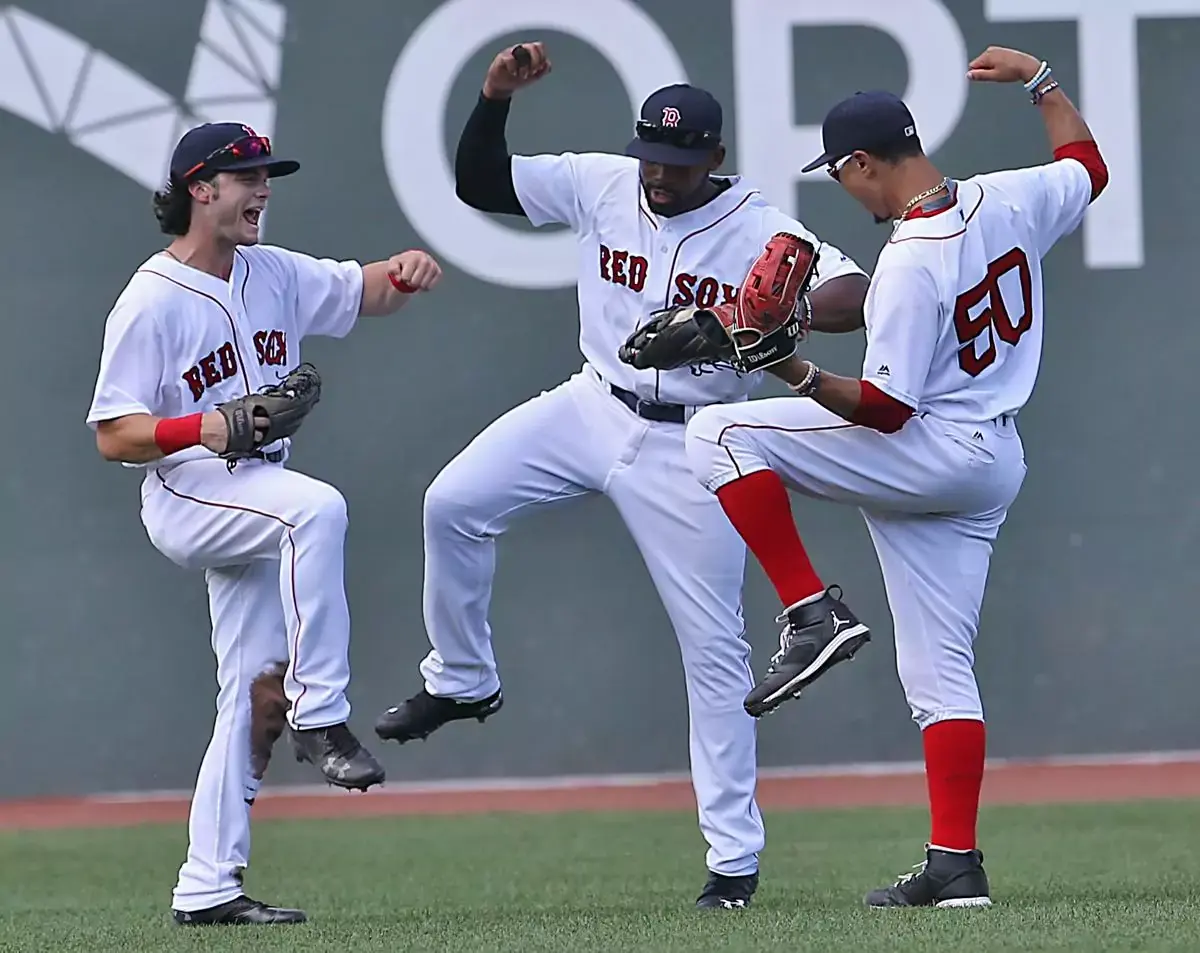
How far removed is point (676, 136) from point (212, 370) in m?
1.22

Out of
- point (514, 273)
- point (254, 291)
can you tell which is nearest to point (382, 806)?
point (514, 273)

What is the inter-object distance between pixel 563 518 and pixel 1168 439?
2436 millimetres

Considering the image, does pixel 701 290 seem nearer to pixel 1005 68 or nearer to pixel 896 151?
pixel 896 151

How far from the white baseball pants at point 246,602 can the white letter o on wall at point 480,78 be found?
3.23m

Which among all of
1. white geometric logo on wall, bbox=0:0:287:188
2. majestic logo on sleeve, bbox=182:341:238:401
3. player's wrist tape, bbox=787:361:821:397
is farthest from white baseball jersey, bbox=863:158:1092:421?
white geometric logo on wall, bbox=0:0:287:188

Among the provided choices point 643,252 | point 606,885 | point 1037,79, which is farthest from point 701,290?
point 606,885

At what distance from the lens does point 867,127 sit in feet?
14.0

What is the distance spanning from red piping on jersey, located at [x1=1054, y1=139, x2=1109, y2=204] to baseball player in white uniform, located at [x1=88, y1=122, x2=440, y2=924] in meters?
1.85

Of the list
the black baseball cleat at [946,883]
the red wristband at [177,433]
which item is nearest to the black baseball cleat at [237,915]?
the red wristband at [177,433]

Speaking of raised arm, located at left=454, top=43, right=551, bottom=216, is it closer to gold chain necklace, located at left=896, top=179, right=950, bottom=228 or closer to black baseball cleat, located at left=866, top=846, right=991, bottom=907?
gold chain necklace, located at left=896, top=179, right=950, bottom=228

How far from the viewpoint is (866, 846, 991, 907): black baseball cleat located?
14.0 ft

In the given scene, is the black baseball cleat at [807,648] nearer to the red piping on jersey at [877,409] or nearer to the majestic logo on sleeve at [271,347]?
the red piping on jersey at [877,409]

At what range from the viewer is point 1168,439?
7.85 meters

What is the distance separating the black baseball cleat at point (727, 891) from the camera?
15.2 ft
